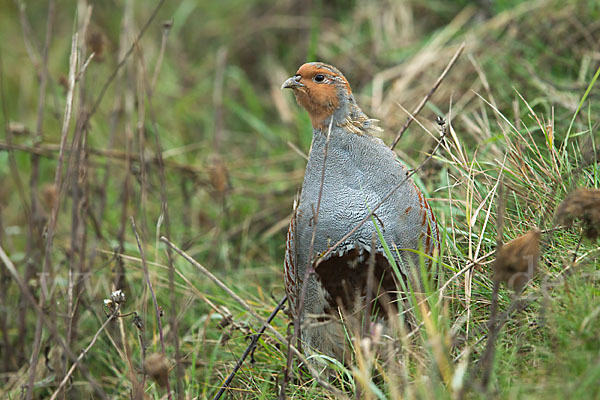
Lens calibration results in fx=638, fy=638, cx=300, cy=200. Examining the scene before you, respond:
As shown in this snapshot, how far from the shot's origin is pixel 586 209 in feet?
6.27

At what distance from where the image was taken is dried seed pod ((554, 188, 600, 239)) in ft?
6.23

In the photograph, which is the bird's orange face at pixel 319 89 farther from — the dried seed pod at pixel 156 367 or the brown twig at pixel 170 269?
the dried seed pod at pixel 156 367

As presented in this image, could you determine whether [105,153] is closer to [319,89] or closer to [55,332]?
[319,89]

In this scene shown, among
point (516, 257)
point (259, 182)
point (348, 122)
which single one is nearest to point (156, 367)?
point (516, 257)

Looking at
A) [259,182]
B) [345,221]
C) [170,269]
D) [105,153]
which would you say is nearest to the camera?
[170,269]

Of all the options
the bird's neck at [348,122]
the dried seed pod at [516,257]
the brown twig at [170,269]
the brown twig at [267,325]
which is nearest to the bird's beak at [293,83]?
the bird's neck at [348,122]

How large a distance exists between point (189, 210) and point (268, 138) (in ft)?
3.33

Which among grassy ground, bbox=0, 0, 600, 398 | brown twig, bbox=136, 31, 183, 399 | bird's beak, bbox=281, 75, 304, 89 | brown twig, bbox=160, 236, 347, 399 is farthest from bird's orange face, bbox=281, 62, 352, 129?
brown twig, bbox=160, 236, 347, 399

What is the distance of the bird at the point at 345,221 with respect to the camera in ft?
8.34

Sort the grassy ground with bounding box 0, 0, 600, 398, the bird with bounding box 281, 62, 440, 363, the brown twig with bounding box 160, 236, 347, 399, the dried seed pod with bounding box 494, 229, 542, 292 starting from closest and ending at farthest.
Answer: the dried seed pod with bounding box 494, 229, 542, 292 → the brown twig with bounding box 160, 236, 347, 399 → the grassy ground with bounding box 0, 0, 600, 398 → the bird with bounding box 281, 62, 440, 363

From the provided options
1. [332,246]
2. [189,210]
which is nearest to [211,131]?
[189,210]

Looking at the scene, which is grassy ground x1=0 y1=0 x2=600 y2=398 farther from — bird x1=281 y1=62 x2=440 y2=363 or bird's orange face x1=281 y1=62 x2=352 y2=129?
bird's orange face x1=281 y1=62 x2=352 y2=129

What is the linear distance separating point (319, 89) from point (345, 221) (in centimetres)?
60

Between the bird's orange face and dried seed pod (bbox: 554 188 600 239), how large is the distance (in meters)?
1.11
